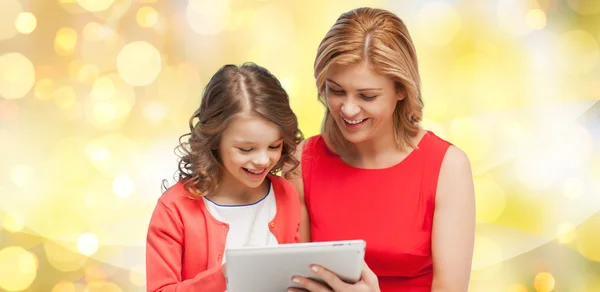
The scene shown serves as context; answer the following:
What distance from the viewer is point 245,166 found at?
69.8 inches

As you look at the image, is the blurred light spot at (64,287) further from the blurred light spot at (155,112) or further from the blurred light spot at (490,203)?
the blurred light spot at (490,203)

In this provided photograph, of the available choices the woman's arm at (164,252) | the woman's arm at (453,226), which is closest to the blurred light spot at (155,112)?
the woman's arm at (164,252)

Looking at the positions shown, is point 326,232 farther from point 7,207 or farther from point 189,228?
point 7,207

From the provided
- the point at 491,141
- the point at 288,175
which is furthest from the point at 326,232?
the point at 491,141

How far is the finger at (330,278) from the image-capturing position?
162 centimetres

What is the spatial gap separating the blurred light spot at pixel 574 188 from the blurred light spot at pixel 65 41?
175cm

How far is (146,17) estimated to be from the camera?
2869 mm

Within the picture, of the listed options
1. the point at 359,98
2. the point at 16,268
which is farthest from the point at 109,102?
the point at 359,98

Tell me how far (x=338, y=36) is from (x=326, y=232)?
0.49 m

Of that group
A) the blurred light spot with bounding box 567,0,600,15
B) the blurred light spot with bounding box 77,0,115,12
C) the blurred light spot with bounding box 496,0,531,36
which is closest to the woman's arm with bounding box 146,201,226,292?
the blurred light spot with bounding box 77,0,115,12

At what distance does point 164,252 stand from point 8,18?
143cm

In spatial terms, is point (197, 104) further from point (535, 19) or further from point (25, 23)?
point (535, 19)

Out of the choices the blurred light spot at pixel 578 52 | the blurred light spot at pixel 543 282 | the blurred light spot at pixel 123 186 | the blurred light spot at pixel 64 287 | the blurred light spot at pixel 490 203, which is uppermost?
the blurred light spot at pixel 578 52

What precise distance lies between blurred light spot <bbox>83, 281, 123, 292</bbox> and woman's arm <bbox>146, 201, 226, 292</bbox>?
1.14 metres
